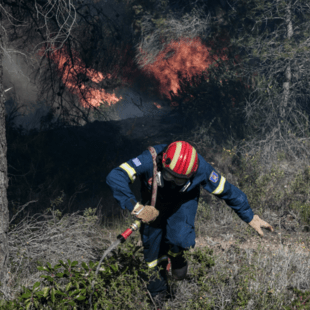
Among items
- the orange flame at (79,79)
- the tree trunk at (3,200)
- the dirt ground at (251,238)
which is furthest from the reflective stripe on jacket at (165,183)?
the orange flame at (79,79)

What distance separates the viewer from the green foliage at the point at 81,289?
2.06 meters

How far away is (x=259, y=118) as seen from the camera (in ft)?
28.2

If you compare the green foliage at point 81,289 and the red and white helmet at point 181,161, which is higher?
the red and white helmet at point 181,161

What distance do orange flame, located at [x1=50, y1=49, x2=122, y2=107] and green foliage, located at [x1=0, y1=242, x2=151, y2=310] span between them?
5.31 meters

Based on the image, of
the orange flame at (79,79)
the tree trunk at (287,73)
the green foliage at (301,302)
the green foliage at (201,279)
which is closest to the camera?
the green foliage at (301,302)

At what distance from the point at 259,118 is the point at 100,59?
200 inches

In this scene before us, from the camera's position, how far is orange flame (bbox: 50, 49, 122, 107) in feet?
23.9

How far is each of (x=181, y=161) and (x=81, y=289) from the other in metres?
1.28

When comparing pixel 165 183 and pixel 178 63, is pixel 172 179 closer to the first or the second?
pixel 165 183

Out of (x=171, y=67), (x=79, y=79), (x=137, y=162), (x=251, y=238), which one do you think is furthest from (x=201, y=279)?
(x=171, y=67)

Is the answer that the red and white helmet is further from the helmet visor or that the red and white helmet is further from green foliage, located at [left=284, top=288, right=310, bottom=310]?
green foliage, located at [left=284, top=288, right=310, bottom=310]

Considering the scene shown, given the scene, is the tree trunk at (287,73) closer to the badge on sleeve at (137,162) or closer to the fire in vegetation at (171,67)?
the fire in vegetation at (171,67)

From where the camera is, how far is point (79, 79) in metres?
7.47

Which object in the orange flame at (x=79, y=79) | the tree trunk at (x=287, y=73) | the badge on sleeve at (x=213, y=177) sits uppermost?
the orange flame at (x=79, y=79)
